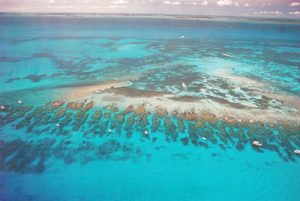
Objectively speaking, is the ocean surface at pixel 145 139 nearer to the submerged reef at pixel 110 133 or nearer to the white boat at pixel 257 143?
the submerged reef at pixel 110 133

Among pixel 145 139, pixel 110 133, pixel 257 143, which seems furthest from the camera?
pixel 110 133

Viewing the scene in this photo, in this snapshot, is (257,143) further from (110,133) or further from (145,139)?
(110,133)

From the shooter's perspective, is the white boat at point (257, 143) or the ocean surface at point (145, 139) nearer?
the ocean surface at point (145, 139)

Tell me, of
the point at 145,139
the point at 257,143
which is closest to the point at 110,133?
the point at 145,139

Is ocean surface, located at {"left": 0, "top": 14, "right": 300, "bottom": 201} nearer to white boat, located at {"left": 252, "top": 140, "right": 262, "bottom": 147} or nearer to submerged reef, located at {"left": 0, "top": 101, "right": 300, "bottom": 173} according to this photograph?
submerged reef, located at {"left": 0, "top": 101, "right": 300, "bottom": 173}

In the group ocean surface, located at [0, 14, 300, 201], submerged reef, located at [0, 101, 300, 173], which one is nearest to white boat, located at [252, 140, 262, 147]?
submerged reef, located at [0, 101, 300, 173]

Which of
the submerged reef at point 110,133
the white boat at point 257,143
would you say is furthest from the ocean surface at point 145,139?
the white boat at point 257,143

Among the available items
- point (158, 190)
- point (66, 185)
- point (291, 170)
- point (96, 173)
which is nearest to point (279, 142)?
point (291, 170)

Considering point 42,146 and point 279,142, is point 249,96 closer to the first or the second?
point 279,142
